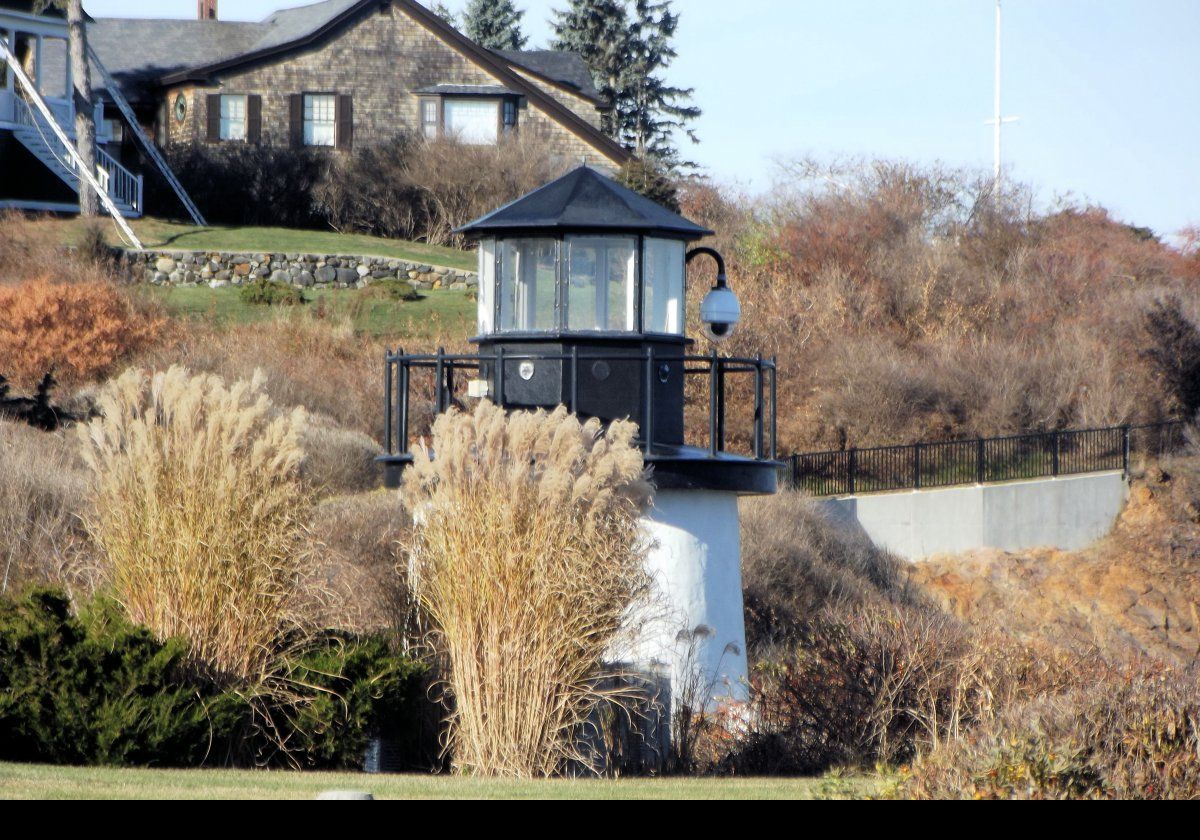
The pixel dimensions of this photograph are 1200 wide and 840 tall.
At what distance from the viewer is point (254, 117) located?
140 feet

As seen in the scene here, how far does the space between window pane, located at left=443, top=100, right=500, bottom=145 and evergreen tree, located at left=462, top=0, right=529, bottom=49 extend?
1855 centimetres

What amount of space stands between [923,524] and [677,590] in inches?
658

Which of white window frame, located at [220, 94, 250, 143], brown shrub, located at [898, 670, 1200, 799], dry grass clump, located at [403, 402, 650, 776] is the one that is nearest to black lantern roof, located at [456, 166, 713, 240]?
dry grass clump, located at [403, 402, 650, 776]

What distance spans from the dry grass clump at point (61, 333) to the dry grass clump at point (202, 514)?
50.4 feet

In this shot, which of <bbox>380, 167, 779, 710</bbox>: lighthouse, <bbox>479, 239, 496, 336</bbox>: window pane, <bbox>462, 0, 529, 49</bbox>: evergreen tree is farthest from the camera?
<bbox>462, 0, 529, 49</bbox>: evergreen tree

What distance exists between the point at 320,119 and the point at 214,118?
2.79m

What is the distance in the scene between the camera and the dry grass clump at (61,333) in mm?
24469

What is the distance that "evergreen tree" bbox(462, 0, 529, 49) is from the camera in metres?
61.3

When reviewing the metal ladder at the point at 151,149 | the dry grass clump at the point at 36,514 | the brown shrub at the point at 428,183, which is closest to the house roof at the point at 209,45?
the metal ladder at the point at 151,149

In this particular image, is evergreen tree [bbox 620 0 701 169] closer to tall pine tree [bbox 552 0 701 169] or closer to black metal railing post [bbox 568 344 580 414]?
tall pine tree [bbox 552 0 701 169]

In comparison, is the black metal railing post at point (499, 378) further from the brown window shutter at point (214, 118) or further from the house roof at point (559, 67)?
the house roof at point (559, 67)

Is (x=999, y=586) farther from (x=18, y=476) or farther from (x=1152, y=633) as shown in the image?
(x=18, y=476)
